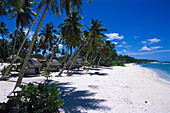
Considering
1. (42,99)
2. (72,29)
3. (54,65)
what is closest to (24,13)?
(72,29)

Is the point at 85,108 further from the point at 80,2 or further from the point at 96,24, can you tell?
the point at 96,24

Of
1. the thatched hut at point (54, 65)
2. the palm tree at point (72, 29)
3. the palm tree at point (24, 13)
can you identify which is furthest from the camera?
the thatched hut at point (54, 65)

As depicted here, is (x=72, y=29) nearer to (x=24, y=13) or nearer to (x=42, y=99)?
(x=24, y=13)

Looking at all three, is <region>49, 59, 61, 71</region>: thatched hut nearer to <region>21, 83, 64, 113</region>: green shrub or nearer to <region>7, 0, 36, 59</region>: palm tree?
<region>7, 0, 36, 59</region>: palm tree

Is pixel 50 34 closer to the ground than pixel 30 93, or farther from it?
farther from it

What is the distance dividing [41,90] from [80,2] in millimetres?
7920

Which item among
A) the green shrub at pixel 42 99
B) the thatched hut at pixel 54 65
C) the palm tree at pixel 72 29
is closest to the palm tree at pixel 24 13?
the palm tree at pixel 72 29

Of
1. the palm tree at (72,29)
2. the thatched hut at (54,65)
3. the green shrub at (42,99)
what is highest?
the palm tree at (72,29)

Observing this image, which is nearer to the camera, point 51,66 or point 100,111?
point 100,111

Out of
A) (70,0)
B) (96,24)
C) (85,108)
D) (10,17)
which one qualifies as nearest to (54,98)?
(85,108)

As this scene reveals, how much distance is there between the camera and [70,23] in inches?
596

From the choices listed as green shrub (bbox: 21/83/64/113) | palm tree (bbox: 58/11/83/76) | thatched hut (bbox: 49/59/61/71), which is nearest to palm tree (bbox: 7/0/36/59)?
palm tree (bbox: 58/11/83/76)

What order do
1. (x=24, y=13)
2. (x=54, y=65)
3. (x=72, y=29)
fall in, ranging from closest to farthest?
(x=24, y=13), (x=72, y=29), (x=54, y=65)

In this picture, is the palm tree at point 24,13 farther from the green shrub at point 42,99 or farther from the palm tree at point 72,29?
the green shrub at point 42,99
